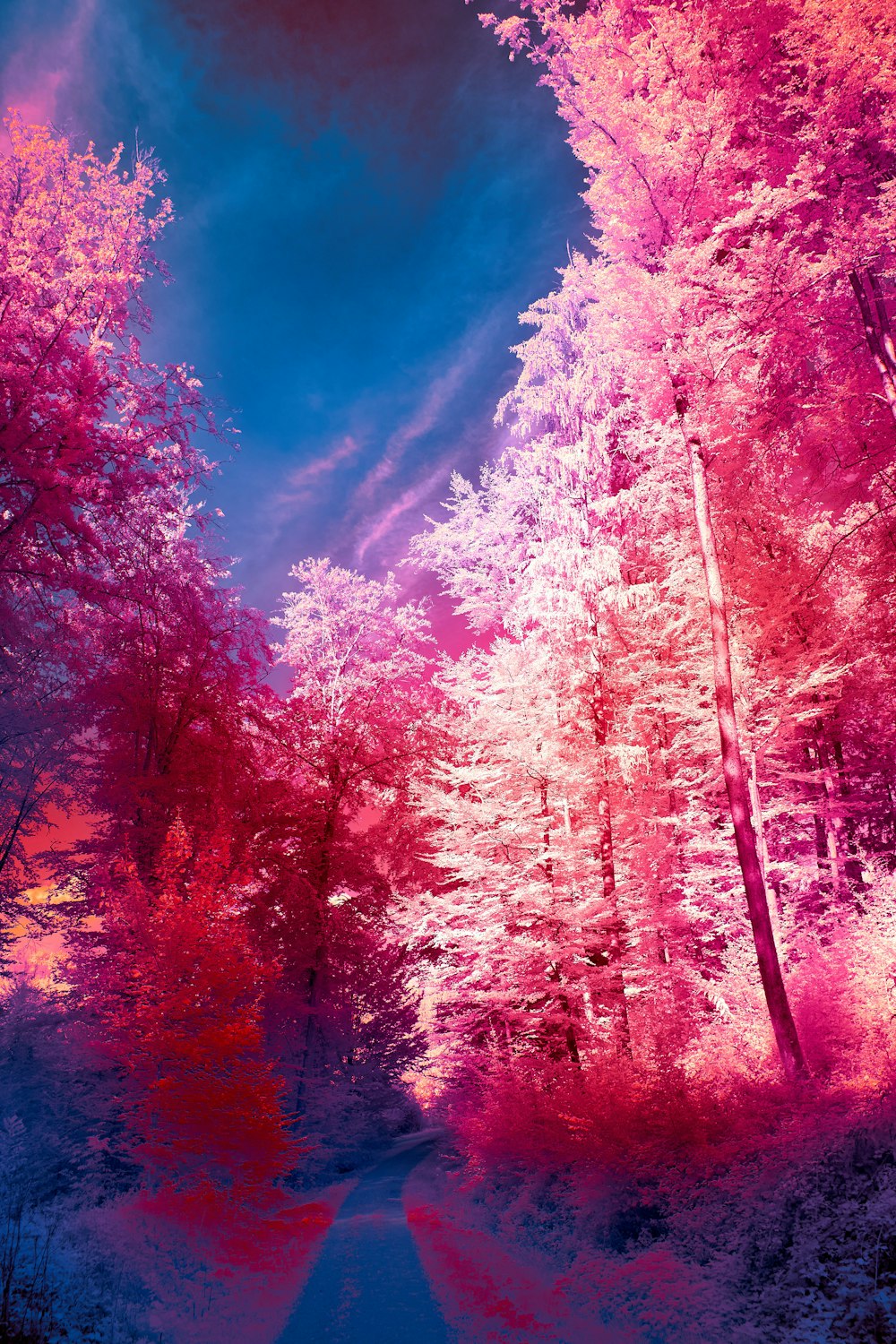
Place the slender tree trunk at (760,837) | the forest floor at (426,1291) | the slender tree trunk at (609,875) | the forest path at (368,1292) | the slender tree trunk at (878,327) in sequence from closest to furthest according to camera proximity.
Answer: the forest floor at (426,1291) → the forest path at (368,1292) → the slender tree trunk at (878,327) → the slender tree trunk at (609,875) → the slender tree trunk at (760,837)

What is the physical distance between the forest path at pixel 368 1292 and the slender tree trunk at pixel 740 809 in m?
5.43

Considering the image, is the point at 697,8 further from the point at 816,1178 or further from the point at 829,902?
the point at 829,902

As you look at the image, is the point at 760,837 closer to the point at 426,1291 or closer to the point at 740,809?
the point at 740,809

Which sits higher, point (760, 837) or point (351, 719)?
point (351, 719)

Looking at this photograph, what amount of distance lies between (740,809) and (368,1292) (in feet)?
26.1

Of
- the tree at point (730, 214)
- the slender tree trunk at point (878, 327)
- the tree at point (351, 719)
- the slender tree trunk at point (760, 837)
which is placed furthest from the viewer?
the tree at point (351, 719)

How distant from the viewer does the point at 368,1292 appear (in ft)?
26.5

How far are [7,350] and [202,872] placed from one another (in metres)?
8.85

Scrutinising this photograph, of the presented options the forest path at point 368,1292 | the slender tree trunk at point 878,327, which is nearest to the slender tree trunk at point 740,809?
the slender tree trunk at point 878,327

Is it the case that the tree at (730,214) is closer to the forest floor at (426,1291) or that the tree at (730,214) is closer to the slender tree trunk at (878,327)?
the slender tree trunk at (878,327)

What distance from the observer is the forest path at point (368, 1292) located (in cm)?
688

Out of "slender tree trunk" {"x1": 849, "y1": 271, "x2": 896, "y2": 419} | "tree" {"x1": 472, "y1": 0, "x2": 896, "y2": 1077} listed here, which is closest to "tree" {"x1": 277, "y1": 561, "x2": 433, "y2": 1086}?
"tree" {"x1": 472, "y1": 0, "x2": 896, "y2": 1077}

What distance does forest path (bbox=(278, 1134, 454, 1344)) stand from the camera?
22.6ft

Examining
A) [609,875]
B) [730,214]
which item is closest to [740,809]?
[609,875]
